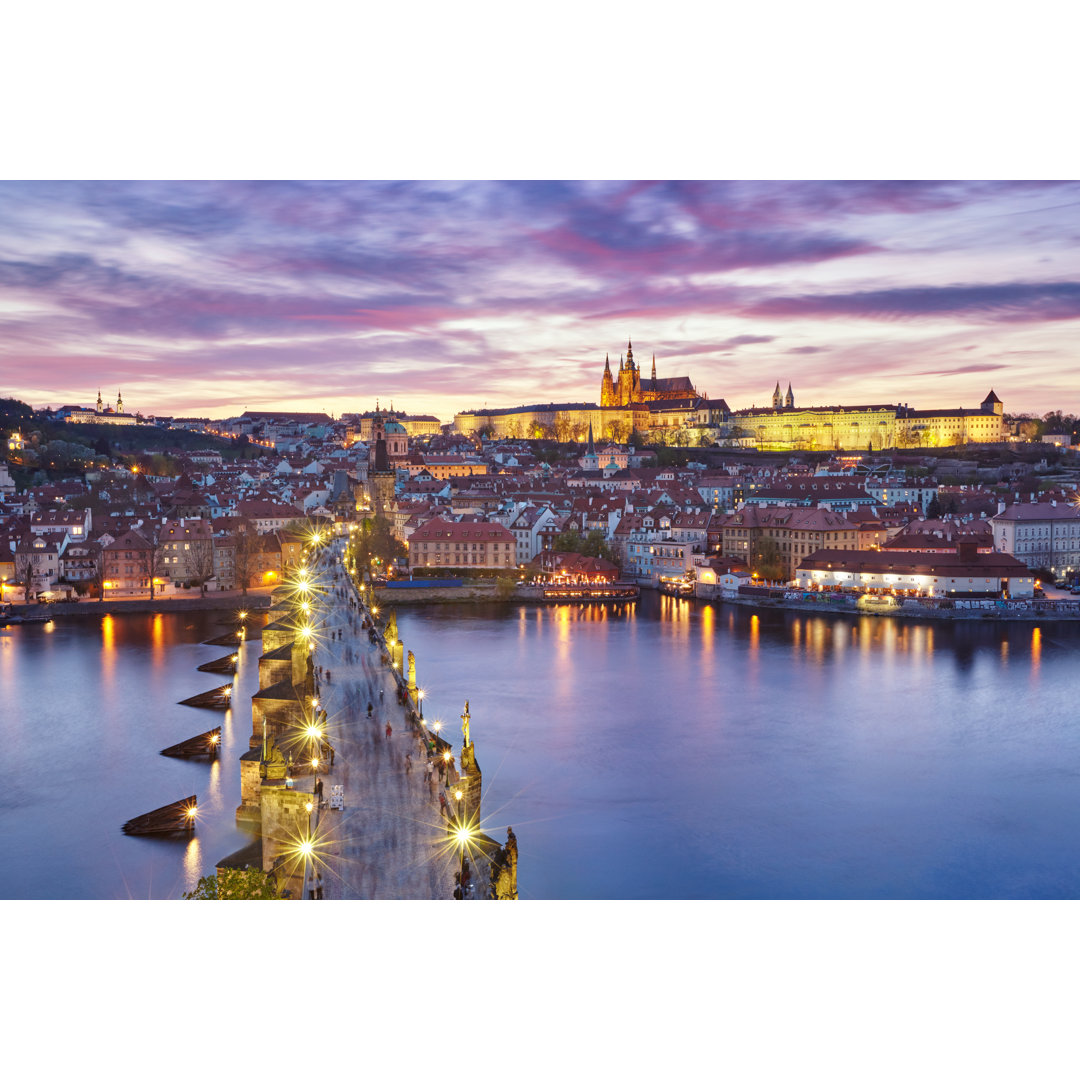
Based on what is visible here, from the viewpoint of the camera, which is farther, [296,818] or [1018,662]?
[1018,662]

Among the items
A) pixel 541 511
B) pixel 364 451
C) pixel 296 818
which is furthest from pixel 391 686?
pixel 364 451

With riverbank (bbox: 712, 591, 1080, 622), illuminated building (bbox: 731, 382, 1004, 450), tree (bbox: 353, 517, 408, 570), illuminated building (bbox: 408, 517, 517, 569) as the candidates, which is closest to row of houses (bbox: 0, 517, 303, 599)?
tree (bbox: 353, 517, 408, 570)

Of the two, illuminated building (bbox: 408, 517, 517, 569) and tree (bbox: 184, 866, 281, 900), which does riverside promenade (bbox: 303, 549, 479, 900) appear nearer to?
tree (bbox: 184, 866, 281, 900)

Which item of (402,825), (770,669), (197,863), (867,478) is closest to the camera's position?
(402,825)

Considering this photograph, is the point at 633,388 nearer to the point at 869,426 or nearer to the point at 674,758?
the point at 869,426

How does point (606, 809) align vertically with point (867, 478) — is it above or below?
below

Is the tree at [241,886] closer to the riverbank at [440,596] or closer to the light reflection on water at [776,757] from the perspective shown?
the light reflection on water at [776,757]

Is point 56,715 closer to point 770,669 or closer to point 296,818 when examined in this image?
point 296,818
